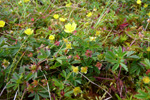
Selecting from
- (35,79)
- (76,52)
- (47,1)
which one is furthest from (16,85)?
(47,1)

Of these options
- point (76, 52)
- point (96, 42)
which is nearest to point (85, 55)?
point (76, 52)

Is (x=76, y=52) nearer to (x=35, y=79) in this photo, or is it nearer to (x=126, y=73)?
(x=35, y=79)

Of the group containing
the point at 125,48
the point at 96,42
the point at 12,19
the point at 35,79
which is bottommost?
the point at 35,79

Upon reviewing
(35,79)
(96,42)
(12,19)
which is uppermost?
(12,19)

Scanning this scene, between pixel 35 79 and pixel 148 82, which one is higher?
pixel 35 79

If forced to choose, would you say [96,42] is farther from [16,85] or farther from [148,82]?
[16,85]

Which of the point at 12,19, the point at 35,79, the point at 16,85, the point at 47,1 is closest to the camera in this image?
the point at 16,85

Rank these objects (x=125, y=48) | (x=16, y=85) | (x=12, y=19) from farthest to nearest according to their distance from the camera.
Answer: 1. (x=12, y=19)
2. (x=125, y=48)
3. (x=16, y=85)

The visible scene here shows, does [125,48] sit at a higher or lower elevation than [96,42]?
lower

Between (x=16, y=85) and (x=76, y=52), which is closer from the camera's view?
(x=16, y=85)
